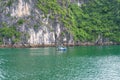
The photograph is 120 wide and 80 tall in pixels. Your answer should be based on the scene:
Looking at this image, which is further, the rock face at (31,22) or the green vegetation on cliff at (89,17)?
the green vegetation on cliff at (89,17)

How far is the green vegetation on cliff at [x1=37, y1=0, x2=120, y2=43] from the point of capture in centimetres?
14412

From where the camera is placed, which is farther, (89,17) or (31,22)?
(89,17)

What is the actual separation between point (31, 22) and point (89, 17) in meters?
35.3

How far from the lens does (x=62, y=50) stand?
108000 mm

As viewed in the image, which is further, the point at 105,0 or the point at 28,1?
the point at 105,0

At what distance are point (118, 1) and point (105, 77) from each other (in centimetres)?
11001

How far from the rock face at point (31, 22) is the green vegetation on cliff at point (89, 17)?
10.0 ft

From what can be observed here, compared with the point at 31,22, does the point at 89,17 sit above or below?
above

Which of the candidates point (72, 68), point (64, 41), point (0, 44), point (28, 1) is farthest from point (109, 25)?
point (72, 68)

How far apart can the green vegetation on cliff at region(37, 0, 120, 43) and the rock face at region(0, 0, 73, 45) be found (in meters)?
3.06

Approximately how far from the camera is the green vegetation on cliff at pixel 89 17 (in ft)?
473

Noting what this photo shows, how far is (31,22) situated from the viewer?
447 ft

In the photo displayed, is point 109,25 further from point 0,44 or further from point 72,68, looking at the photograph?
point 72,68

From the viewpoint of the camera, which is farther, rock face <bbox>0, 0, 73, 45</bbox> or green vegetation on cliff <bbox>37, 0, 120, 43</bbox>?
green vegetation on cliff <bbox>37, 0, 120, 43</bbox>
